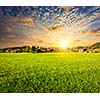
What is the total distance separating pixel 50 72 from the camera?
431cm

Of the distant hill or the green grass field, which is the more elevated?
the distant hill

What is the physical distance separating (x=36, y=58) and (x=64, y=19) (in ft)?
2.00

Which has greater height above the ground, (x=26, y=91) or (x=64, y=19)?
(x=64, y=19)

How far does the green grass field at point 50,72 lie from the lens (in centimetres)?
423

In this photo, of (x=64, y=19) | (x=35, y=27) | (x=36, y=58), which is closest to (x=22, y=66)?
(x=36, y=58)

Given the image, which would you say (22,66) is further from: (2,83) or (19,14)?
(19,14)

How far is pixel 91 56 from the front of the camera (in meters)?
4.35

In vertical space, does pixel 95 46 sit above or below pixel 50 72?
above

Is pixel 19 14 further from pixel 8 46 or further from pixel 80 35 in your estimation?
pixel 80 35

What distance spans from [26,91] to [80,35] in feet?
3.19

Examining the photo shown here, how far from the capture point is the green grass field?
4.23m

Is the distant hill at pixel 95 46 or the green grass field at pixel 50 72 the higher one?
the distant hill at pixel 95 46

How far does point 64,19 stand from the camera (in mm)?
4336
